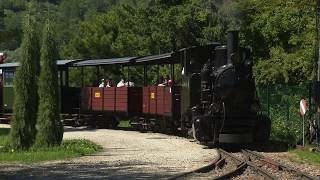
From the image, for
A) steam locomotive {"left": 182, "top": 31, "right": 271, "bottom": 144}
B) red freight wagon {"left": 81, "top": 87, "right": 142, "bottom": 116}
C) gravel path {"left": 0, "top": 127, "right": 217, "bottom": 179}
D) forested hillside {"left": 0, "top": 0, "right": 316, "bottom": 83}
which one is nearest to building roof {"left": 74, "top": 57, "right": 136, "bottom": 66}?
red freight wagon {"left": 81, "top": 87, "right": 142, "bottom": 116}

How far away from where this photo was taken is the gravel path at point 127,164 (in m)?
12.7

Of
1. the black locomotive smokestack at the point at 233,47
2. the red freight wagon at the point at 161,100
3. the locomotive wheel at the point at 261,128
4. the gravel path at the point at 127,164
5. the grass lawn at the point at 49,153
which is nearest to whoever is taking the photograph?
the gravel path at the point at 127,164

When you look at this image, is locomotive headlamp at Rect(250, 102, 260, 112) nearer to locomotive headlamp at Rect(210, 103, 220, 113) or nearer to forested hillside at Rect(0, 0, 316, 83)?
locomotive headlamp at Rect(210, 103, 220, 113)

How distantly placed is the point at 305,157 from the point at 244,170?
9.41ft

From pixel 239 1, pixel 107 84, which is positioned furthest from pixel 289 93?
pixel 239 1

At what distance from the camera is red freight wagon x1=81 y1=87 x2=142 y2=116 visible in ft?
92.8

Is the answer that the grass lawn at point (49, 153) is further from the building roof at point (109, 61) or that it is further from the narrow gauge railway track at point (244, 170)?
the building roof at point (109, 61)

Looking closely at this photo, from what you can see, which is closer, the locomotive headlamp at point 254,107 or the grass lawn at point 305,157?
the grass lawn at point 305,157

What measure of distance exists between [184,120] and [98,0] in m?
137

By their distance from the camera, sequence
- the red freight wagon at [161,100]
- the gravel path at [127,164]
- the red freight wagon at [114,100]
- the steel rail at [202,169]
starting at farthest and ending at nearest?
the red freight wagon at [114,100]
the red freight wagon at [161,100]
the gravel path at [127,164]
the steel rail at [202,169]

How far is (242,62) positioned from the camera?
18.4 metres

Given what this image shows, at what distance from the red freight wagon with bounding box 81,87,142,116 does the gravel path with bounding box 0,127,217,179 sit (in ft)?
24.1

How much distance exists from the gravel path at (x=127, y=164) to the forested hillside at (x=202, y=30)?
539 cm

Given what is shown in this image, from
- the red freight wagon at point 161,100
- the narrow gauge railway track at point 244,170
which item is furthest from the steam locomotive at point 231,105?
the red freight wagon at point 161,100
